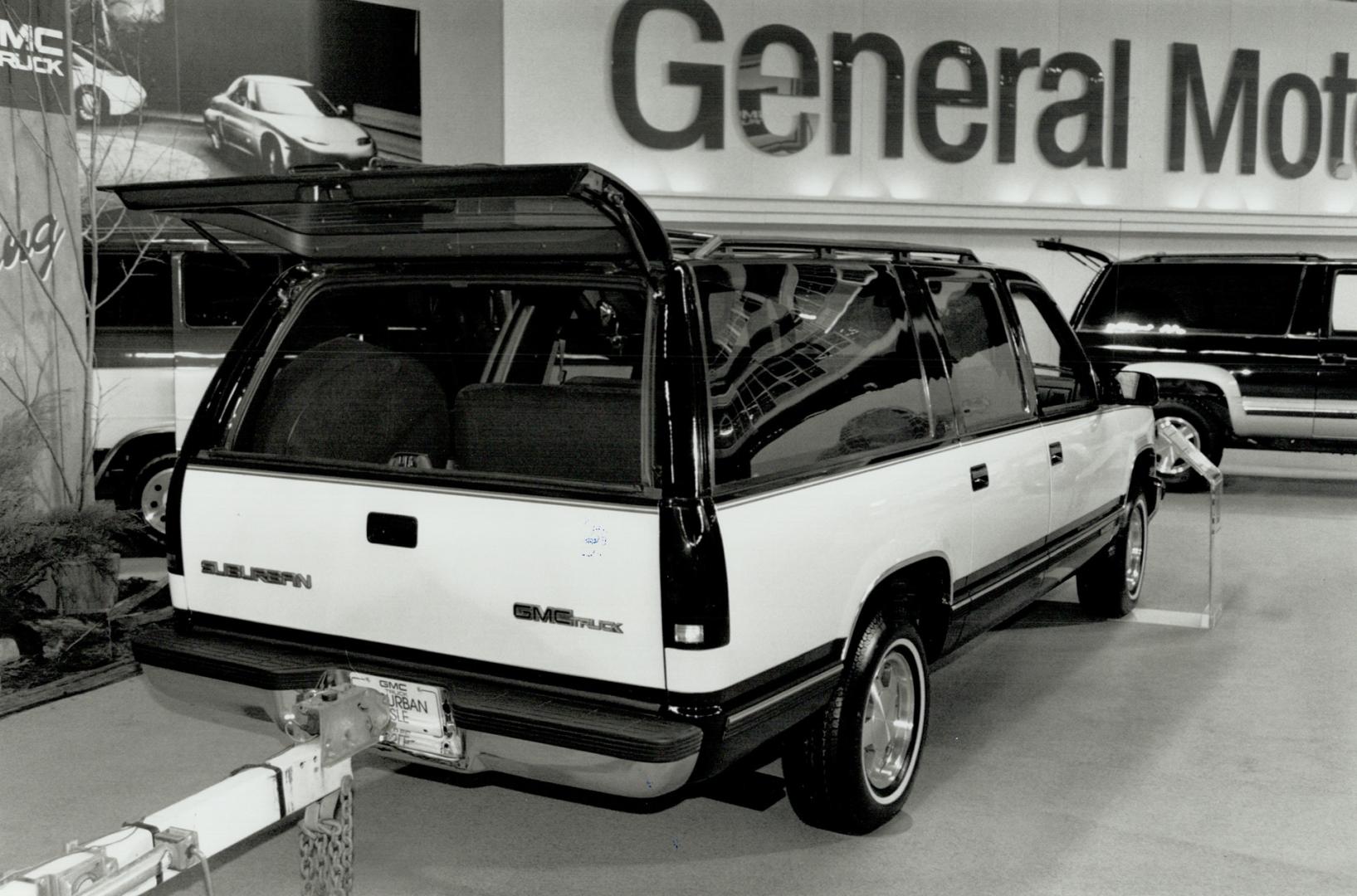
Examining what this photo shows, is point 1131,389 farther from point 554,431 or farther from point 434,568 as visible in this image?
point 434,568

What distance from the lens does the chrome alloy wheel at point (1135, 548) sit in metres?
6.25

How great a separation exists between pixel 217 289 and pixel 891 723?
5.47m

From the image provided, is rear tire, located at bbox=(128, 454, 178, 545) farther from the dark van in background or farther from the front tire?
the front tire

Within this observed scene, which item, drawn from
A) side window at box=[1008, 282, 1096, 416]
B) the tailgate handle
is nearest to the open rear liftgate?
the tailgate handle

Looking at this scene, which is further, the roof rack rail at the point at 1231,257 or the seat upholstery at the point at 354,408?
the roof rack rail at the point at 1231,257

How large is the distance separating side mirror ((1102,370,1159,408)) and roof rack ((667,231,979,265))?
5.70 ft

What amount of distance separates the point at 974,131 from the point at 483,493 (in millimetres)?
10193

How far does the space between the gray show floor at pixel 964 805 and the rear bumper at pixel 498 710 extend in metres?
0.58

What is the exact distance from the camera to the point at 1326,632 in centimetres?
608

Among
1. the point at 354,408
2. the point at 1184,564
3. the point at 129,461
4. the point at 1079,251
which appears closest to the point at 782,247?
the point at 354,408

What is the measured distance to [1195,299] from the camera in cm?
1035

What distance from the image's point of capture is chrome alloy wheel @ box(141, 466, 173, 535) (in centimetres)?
760

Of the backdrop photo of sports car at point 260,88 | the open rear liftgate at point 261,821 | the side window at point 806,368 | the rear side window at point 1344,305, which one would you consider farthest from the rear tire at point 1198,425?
the open rear liftgate at point 261,821

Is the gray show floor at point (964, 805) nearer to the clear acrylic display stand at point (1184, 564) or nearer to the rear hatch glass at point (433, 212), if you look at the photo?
the clear acrylic display stand at point (1184, 564)
